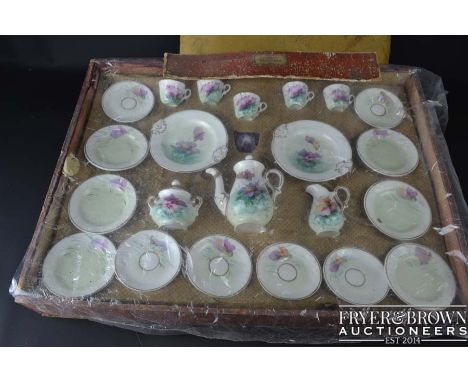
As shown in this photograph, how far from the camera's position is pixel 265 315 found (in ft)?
2.93

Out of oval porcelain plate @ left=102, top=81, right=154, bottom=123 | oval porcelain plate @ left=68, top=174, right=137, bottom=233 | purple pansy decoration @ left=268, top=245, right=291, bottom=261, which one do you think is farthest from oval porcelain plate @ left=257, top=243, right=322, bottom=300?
oval porcelain plate @ left=102, top=81, right=154, bottom=123

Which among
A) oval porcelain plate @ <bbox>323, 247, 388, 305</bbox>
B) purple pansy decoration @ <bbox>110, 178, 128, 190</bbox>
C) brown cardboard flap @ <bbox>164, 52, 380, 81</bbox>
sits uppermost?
brown cardboard flap @ <bbox>164, 52, 380, 81</bbox>

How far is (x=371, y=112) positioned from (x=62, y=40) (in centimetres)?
109

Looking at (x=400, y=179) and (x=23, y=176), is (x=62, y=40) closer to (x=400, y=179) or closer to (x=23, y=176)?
(x=23, y=176)

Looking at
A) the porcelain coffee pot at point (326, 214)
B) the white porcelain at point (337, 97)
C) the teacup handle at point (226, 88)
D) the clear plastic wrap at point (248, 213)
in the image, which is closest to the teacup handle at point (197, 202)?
the clear plastic wrap at point (248, 213)

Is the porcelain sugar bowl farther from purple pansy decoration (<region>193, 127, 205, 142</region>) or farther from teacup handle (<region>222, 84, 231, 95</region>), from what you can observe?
teacup handle (<region>222, 84, 231, 95</region>)

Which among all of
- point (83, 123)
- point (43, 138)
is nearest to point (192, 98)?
point (83, 123)

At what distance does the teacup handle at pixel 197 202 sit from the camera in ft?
3.34

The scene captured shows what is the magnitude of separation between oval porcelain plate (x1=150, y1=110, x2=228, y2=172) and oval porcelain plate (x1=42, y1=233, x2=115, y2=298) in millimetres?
258

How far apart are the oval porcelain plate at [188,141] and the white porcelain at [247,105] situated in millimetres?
62

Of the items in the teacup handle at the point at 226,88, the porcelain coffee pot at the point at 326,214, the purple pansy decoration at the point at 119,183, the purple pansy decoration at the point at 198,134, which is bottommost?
the porcelain coffee pot at the point at 326,214

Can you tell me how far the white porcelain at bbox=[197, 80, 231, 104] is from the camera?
1216 mm

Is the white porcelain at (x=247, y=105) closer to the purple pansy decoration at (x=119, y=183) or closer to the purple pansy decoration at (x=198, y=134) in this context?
the purple pansy decoration at (x=198, y=134)

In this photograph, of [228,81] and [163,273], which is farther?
[228,81]
